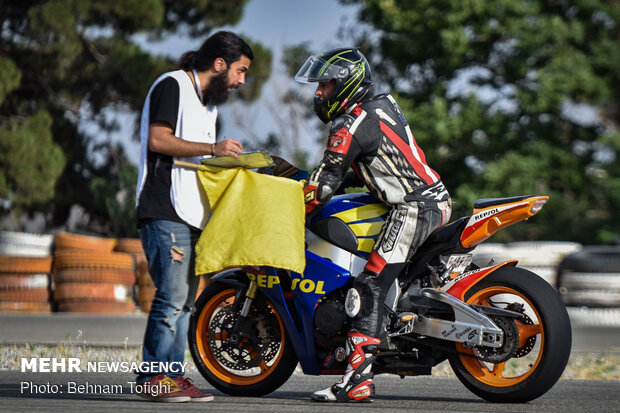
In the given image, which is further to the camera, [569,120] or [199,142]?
[569,120]

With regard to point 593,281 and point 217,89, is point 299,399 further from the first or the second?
point 593,281

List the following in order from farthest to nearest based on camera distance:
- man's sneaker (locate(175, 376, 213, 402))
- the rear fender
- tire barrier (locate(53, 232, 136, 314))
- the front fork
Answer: tire barrier (locate(53, 232, 136, 314)), the front fork, the rear fender, man's sneaker (locate(175, 376, 213, 402))

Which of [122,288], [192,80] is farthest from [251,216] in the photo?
[122,288]

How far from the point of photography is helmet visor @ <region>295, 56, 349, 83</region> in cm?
592

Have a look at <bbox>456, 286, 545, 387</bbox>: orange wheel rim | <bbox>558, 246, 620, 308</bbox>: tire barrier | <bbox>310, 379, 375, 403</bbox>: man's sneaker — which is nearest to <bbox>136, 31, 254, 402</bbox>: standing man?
<bbox>310, 379, 375, 403</bbox>: man's sneaker

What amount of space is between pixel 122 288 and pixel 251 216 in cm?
1075

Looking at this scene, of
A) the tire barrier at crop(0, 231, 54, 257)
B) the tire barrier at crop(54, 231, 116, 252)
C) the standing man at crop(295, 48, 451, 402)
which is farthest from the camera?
the tire barrier at crop(0, 231, 54, 257)

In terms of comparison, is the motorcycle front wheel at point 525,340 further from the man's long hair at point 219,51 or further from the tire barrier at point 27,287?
the tire barrier at point 27,287

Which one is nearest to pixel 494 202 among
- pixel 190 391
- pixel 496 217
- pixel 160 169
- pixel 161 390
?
pixel 496 217

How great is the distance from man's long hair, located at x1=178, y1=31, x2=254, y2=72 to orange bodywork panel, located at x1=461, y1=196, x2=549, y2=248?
1687 millimetres

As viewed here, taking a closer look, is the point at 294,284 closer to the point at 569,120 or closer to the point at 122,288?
the point at 122,288

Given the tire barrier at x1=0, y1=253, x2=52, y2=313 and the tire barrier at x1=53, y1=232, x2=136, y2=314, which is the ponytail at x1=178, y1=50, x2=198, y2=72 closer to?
the tire barrier at x1=53, y1=232, x2=136, y2=314

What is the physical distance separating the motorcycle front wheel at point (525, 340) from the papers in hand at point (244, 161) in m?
1.47

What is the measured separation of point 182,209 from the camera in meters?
5.49
